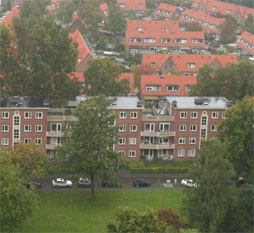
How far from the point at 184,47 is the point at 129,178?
60.6 metres

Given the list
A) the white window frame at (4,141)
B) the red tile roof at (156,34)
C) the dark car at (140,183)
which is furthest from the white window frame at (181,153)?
the red tile roof at (156,34)

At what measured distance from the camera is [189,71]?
9912cm

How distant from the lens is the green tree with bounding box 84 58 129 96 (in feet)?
237

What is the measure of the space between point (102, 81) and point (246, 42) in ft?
191

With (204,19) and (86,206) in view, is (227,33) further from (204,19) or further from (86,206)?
(86,206)

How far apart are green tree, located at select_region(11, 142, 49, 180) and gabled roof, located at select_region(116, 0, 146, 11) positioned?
314 ft

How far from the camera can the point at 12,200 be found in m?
45.1

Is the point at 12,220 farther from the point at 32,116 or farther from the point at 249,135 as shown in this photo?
the point at 249,135

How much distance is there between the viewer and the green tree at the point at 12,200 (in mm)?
44531

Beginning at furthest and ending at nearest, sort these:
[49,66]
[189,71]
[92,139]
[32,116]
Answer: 1. [189,71]
2. [49,66]
3. [32,116]
4. [92,139]

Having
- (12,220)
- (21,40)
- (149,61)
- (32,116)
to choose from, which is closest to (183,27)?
(149,61)

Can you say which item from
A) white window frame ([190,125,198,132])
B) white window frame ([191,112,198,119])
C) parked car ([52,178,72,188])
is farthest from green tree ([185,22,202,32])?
parked car ([52,178,72,188])

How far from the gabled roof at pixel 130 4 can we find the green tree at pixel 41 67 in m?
75.8

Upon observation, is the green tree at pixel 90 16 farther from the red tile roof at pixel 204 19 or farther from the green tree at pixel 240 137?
the green tree at pixel 240 137
